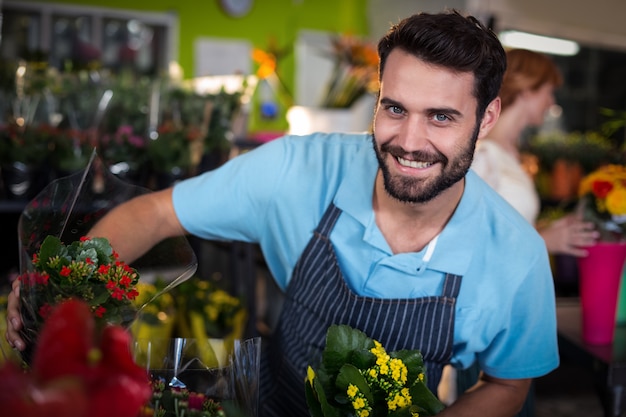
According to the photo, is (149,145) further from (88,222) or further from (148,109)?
(88,222)

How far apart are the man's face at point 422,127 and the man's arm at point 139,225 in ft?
1.45

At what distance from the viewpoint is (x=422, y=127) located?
132cm

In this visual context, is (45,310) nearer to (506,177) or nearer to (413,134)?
(413,134)

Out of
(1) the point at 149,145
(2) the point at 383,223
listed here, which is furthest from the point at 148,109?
(2) the point at 383,223

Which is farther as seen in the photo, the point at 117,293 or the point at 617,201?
the point at 617,201

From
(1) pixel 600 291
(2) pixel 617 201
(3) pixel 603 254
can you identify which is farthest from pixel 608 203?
(1) pixel 600 291

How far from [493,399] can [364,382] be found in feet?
1.78

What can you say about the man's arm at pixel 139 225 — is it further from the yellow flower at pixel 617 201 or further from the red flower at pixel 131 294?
the yellow flower at pixel 617 201

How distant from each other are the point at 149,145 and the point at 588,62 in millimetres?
6094

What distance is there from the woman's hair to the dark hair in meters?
1.38

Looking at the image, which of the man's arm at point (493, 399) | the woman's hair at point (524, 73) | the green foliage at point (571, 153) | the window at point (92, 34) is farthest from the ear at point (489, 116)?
the window at point (92, 34)

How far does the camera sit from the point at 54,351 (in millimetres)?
536

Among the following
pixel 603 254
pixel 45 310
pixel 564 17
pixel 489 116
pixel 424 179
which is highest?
pixel 564 17

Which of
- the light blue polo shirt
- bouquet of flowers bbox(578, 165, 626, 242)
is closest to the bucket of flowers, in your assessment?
bouquet of flowers bbox(578, 165, 626, 242)
